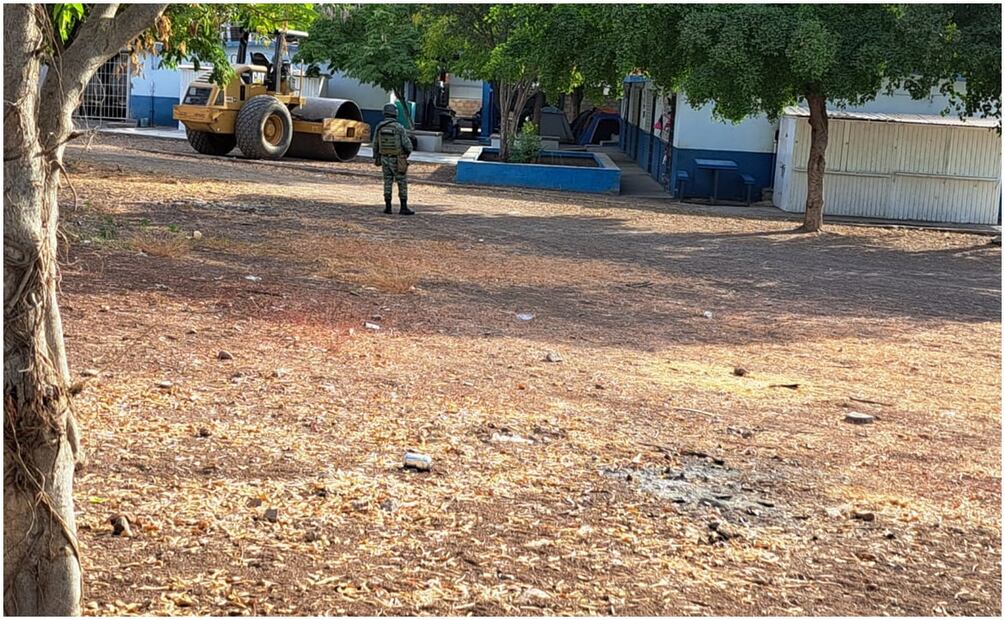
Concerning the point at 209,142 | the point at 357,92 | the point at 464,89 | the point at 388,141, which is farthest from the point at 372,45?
the point at 388,141

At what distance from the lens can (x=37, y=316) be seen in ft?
10.9

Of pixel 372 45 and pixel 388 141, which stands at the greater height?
pixel 372 45

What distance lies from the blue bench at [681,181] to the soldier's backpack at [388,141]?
954 cm

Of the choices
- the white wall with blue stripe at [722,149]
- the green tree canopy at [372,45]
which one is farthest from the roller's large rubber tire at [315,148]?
the white wall with blue stripe at [722,149]

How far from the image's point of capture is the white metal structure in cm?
2284

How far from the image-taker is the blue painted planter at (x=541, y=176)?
2538cm

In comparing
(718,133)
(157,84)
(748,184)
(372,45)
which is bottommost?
(748,184)

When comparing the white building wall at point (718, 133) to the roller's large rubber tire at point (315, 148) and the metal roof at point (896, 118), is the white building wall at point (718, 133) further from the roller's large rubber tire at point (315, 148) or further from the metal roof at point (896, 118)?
the roller's large rubber tire at point (315, 148)

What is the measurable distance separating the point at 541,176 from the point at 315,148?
224 inches

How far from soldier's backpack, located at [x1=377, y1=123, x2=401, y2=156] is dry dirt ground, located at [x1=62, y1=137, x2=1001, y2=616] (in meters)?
3.70

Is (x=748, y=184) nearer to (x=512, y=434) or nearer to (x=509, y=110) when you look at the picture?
(x=509, y=110)

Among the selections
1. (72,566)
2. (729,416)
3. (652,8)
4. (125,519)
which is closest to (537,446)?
(729,416)

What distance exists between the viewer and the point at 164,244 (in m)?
12.2

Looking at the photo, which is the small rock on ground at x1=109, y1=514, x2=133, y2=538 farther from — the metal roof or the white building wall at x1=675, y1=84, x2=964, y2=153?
the white building wall at x1=675, y1=84, x2=964, y2=153
